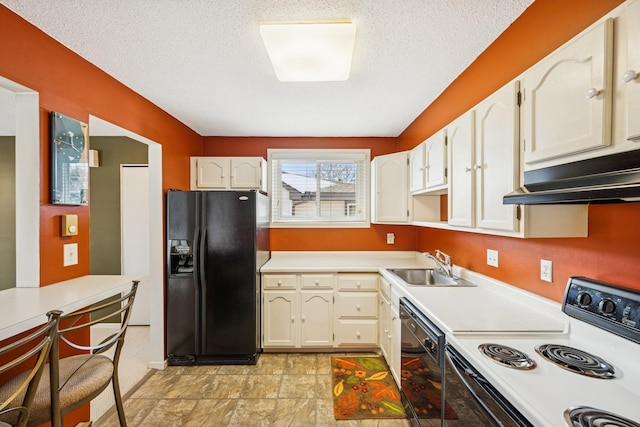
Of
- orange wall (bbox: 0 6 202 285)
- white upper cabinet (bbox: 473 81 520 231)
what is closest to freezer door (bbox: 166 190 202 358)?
orange wall (bbox: 0 6 202 285)

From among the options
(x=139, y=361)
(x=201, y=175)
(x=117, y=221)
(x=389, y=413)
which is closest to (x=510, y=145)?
(x=389, y=413)

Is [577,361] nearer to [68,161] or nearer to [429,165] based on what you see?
[429,165]

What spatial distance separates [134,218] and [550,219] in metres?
3.94

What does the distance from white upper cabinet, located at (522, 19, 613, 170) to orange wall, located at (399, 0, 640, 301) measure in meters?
0.32

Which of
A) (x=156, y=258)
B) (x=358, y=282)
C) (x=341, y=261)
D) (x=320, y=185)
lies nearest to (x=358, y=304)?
(x=358, y=282)

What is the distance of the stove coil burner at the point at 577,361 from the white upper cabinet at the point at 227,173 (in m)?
2.77

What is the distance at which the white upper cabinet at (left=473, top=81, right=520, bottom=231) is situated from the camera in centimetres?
128

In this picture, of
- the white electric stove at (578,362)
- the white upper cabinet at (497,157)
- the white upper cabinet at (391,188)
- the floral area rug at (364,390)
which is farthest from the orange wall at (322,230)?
the white electric stove at (578,362)

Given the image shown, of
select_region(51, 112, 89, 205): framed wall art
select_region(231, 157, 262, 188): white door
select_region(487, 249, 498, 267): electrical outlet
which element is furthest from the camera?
select_region(231, 157, 262, 188): white door

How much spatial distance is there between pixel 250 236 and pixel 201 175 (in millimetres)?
1136

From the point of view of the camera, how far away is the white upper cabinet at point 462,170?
163 centimetres

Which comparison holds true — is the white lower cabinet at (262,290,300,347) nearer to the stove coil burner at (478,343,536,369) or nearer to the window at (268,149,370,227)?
the window at (268,149,370,227)

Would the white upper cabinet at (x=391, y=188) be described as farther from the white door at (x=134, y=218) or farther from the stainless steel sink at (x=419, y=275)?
the white door at (x=134, y=218)

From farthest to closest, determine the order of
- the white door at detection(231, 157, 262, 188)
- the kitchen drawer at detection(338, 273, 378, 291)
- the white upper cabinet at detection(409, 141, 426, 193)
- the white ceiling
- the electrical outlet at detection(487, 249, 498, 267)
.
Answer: the white door at detection(231, 157, 262, 188) < the kitchen drawer at detection(338, 273, 378, 291) < the white upper cabinet at detection(409, 141, 426, 193) < the electrical outlet at detection(487, 249, 498, 267) < the white ceiling
